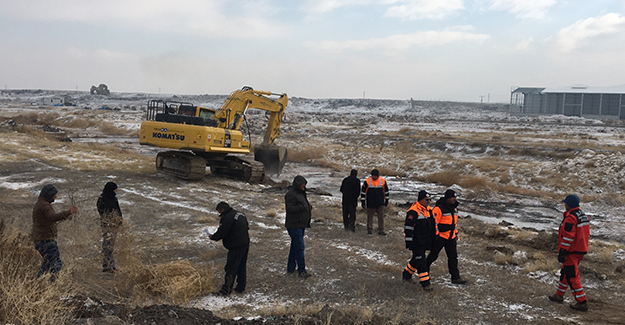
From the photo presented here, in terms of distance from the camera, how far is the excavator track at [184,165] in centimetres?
1831

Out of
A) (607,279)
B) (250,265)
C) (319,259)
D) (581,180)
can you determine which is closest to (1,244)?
(250,265)

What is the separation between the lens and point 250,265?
8.95 metres

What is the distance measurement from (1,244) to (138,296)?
238cm

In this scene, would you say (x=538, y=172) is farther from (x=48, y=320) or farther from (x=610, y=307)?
(x=48, y=320)

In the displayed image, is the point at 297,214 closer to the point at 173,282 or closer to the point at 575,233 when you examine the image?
the point at 173,282

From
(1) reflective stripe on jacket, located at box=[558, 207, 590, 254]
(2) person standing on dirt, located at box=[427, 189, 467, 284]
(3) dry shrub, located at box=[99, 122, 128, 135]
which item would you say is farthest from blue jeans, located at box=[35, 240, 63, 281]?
(3) dry shrub, located at box=[99, 122, 128, 135]

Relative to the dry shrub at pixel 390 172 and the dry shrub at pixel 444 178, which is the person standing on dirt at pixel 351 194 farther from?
the dry shrub at pixel 390 172

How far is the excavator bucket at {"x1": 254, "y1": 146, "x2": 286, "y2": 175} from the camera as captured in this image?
22.5 m

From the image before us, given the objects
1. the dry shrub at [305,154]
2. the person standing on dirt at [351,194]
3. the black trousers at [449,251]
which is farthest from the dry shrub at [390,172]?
the black trousers at [449,251]

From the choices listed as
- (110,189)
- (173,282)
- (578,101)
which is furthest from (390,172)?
(578,101)

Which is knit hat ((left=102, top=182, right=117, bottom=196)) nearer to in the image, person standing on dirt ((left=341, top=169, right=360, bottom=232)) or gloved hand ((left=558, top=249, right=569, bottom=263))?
person standing on dirt ((left=341, top=169, right=360, bottom=232))

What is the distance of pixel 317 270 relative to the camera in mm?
8773

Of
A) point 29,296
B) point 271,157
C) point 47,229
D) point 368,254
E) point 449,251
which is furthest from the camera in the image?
point 271,157

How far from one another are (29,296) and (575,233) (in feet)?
23.7
